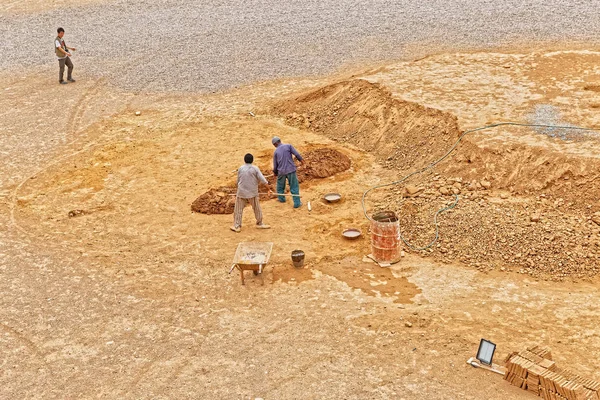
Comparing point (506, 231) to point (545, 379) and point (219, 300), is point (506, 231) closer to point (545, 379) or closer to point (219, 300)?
point (545, 379)

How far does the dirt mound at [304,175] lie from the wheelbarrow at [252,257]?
7.80ft

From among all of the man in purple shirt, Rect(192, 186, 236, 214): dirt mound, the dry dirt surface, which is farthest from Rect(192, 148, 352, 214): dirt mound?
the man in purple shirt

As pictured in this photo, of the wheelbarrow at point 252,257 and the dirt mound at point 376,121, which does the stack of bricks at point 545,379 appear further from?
the dirt mound at point 376,121

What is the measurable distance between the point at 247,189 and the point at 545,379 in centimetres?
649

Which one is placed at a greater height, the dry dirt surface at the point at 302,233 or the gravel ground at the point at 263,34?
the gravel ground at the point at 263,34

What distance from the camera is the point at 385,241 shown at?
12.1 m

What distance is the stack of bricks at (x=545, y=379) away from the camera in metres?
8.45

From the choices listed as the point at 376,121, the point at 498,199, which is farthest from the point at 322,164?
the point at 498,199

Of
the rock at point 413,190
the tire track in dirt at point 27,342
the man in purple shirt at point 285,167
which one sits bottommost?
the tire track in dirt at point 27,342

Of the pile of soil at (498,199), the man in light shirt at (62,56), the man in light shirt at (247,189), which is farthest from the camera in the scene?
the man in light shirt at (62,56)

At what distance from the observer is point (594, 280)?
11.4 meters

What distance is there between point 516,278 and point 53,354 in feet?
24.1

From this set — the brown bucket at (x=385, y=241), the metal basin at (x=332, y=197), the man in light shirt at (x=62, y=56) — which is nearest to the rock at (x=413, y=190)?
the metal basin at (x=332, y=197)

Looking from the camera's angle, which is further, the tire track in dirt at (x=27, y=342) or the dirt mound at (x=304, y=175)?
the dirt mound at (x=304, y=175)
